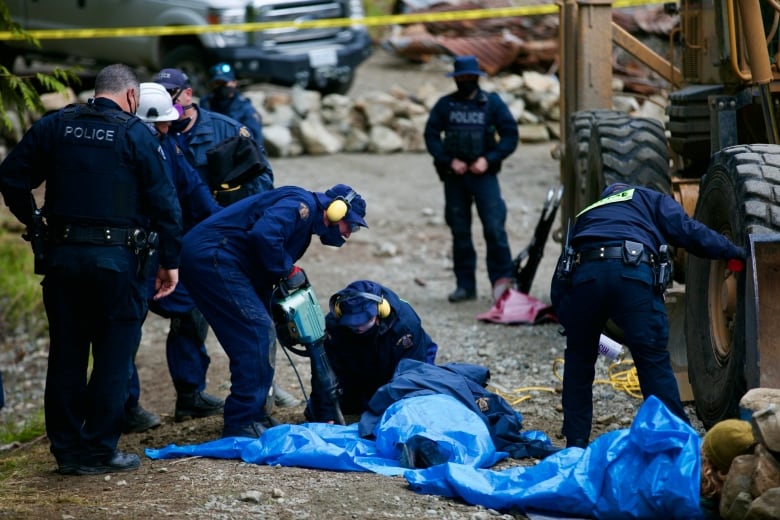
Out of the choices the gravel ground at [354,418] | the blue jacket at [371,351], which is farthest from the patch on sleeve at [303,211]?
the gravel ground at [354,418]

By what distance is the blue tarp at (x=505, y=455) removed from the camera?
4.59m

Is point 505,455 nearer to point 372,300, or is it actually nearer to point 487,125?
point 372,300

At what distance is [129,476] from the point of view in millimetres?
5770

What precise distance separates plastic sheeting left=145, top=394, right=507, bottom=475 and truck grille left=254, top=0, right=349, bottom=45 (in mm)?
10064

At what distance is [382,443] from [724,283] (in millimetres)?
1855

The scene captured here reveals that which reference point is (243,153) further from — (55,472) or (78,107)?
(55,472)

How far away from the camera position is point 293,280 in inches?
247

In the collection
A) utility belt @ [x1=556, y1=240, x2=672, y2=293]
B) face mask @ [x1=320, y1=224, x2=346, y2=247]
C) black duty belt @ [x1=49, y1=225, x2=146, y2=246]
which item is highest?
black duty belt @ [x1=49, y1=225, x2=146, y2=246]

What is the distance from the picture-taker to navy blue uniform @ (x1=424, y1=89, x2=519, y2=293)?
9.92m

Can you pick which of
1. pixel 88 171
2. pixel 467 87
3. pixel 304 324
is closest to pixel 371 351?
pixel 304 324

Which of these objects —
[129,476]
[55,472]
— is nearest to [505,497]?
[129,476]

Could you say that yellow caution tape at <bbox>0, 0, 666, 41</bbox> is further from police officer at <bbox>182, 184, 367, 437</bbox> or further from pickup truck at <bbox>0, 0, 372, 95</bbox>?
police officer at <bbox>182, 184, 367, 437</bbox>

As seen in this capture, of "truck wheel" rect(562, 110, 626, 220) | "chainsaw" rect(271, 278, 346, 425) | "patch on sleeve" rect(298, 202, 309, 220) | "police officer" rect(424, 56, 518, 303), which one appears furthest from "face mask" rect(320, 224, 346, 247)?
"police officer" rect(424, 56, 518, 303)

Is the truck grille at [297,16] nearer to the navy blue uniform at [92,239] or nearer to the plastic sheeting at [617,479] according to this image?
the navy blue uniform at [92,239]
